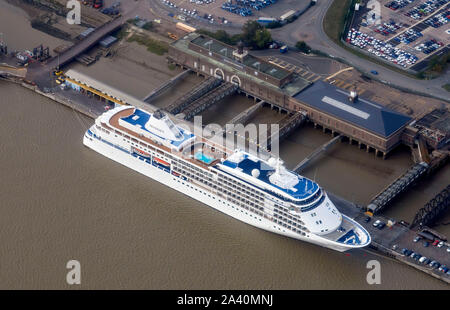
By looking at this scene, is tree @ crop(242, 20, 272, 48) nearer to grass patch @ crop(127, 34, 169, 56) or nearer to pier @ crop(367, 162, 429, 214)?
grass patch @ crop(127, 34, 169, 56)

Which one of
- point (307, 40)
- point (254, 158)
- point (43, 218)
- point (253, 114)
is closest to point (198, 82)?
point (253, 114)

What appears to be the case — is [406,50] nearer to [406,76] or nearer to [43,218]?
[406,76]

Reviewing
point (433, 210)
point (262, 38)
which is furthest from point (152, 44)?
point (433, 210)

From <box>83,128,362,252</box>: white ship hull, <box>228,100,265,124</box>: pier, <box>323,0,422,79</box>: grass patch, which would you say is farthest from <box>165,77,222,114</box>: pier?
<box>323,0,422,79</box>: grass patch

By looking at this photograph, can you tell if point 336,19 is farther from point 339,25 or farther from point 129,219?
point 129,219

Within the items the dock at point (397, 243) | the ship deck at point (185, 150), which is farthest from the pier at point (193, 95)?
Result: the dock at point (397, 243)

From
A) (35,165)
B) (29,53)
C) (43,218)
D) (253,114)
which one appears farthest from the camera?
(29,53)

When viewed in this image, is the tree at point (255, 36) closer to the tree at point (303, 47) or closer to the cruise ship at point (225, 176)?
the tree at point (303, 47)
